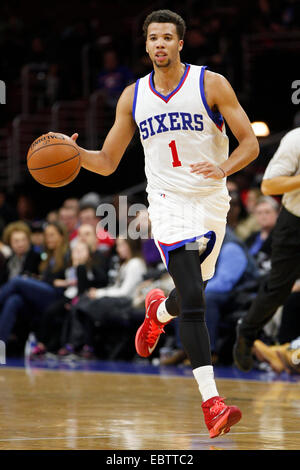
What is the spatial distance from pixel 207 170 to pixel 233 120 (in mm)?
414

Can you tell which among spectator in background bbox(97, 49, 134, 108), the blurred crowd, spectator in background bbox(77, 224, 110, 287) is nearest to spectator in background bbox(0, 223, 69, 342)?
the blurred crowd

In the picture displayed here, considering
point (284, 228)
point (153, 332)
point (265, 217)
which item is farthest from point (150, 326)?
point (265, 217)

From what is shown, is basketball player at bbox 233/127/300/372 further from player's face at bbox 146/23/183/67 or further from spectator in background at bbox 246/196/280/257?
spectator in background at bbox 246/196/280/257

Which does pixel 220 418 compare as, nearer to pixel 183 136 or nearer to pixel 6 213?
pixel 183 136

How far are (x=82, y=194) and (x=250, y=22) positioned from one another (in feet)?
14.4

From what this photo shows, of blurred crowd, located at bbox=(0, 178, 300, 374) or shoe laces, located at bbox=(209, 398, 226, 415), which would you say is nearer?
shoe laces, located at bbox=(209, 398, 226, 415)

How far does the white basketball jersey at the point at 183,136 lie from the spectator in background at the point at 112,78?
11076mm

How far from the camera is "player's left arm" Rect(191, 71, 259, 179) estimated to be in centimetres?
480

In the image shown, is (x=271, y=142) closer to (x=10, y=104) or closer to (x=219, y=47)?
(x=219, y=47)

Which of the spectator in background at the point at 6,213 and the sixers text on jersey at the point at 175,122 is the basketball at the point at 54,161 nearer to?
the sixers text on jersey at the point at 175,122

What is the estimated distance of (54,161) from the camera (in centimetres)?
486

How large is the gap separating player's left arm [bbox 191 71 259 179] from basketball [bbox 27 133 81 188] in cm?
81

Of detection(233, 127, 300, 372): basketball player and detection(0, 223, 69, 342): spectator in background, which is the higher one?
detection(233, 127, 300, 372): basketball player
